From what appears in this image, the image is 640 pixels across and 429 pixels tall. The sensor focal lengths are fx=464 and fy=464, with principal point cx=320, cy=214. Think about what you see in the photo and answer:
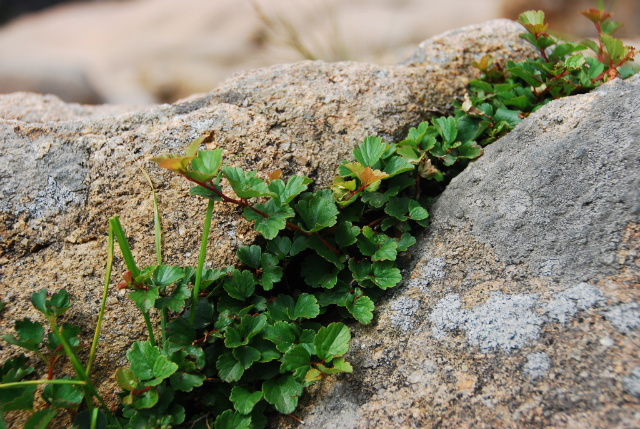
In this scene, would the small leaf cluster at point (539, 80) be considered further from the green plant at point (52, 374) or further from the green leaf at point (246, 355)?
the green plant at point (52, 374)

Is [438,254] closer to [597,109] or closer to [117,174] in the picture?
[597,109]

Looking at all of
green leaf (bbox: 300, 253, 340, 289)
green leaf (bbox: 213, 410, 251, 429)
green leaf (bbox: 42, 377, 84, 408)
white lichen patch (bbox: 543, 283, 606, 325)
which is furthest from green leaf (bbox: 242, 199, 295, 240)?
white lichen patch (bbox: 543, 283, 606, 325)

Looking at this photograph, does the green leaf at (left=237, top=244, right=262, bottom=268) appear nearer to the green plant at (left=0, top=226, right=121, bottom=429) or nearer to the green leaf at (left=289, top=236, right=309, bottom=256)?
the green leaf at (left=289, top=236, right=309, bottom=256)

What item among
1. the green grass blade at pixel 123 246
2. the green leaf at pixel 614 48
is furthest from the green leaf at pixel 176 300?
the green leaf at pixel 614 48

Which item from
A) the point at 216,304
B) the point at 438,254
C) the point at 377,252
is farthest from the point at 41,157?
the point at 438,254

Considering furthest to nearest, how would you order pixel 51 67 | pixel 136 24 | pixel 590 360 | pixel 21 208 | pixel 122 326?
1. pixel 136 24
2. pixel 51 67
3. pixel 21 208
4. pixel 122 326
5. pixel 590 360

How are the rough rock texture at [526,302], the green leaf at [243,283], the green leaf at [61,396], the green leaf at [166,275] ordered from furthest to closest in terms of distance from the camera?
the green leaf at [243,283] < the green leaf at [166,275] < the green leaf at [61,396] < the rough rock texture at [526,302]
